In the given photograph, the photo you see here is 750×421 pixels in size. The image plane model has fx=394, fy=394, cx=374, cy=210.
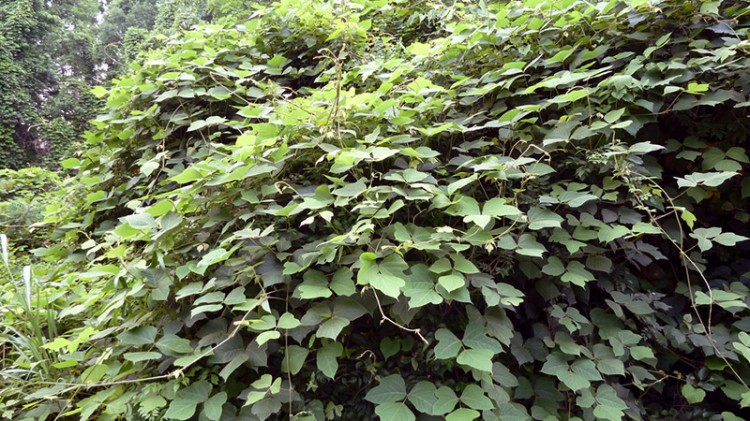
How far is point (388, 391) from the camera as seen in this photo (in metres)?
1.02

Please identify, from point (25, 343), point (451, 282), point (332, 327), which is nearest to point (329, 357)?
point (332, 327)

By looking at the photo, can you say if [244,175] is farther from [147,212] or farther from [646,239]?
[646,239]

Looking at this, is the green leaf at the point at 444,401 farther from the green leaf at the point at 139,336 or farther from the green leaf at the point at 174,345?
the green leaf at the point at 139,336

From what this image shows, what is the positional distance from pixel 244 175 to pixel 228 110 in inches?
45.4

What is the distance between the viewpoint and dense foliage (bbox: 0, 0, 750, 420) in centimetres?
105

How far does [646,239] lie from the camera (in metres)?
1.49

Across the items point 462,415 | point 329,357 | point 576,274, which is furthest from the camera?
point 576,274

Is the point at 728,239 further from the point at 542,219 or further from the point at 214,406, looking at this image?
the point at 214,406

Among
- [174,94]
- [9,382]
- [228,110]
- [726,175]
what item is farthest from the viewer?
[228,110]

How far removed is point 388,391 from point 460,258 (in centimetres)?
40

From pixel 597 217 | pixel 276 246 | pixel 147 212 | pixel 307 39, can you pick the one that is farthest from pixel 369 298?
pixel 307 39

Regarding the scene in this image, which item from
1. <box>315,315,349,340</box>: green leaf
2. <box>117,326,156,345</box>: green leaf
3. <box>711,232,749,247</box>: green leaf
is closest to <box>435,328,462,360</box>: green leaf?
<box>315,315,349,340</box>: green leaf

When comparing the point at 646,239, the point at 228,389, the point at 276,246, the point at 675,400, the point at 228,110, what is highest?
the point at 228,110

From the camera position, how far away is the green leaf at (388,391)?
1001 millimetres
